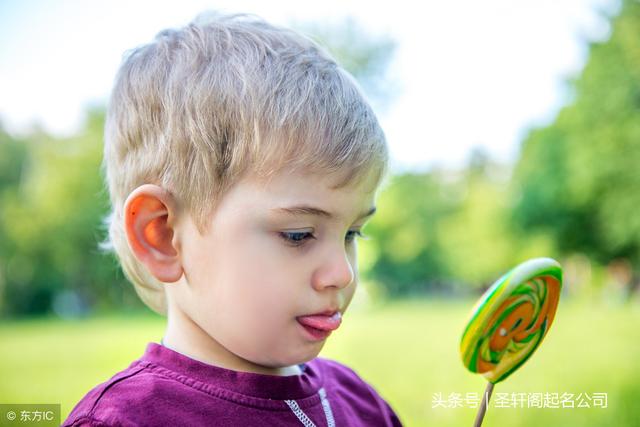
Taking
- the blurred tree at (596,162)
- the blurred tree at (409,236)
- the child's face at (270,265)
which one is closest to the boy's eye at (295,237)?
the child's face at (270,265)

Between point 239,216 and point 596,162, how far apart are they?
690 centimetres

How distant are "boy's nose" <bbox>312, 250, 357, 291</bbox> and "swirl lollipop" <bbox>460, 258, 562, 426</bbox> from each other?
0.21m

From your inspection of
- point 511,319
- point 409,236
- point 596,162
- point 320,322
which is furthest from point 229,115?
point 409,236

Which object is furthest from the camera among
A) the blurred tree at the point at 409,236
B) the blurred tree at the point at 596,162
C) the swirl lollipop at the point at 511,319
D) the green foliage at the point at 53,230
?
the green foliage at the point at 53,230

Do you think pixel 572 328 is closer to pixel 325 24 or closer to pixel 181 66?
pixel 325 24

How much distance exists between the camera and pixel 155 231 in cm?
78

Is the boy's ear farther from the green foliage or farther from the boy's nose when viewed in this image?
the green foliage

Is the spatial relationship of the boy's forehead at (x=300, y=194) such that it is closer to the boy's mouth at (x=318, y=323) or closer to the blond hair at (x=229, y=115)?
the blond hair at (x=229, y=115)

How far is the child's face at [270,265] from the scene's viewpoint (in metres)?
0.73

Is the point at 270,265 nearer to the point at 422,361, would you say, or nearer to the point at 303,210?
the point at 303,210

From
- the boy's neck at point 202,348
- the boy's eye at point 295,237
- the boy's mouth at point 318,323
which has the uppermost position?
the boy's eye at point 295,237

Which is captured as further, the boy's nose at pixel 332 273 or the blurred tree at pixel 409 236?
the blurred tree at pixel 409 236

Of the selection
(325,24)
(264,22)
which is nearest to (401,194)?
(325,24)

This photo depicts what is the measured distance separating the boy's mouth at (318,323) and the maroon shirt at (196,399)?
8 cm
